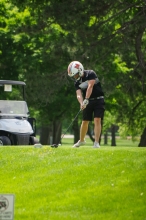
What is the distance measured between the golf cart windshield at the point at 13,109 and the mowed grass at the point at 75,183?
6.20m

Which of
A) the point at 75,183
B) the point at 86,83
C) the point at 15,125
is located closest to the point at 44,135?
the point at 15,125

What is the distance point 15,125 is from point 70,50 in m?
9.47

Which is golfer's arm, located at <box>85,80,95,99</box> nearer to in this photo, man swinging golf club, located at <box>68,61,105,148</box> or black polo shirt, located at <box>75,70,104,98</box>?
man swinging golf club, located at <box>68,61,105,148</box>

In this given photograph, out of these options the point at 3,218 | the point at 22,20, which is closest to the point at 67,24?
the point at 22,20

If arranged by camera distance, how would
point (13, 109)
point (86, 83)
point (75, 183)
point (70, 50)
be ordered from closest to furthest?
point (75, 183) → point (86, 83) → point (13, 109) → point (70, 50)

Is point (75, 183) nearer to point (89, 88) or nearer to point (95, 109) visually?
point (89, 88)

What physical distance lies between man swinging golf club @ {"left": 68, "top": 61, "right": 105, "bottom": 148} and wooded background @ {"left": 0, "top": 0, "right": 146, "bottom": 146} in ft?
31.5

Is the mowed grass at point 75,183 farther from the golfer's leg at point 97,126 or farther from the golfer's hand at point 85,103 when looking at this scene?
the golfer's leg at point 97,126

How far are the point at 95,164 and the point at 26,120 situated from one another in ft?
27.1

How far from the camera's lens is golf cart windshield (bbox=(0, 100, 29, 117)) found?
22062 mm

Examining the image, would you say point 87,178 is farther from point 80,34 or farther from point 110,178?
point 80,34

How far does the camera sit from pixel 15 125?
21312mm

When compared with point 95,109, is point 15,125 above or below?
below

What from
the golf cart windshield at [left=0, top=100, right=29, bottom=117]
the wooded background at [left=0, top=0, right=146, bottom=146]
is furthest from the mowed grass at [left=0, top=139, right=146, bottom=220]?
the wooded background at [left=0, top=0, right=146, bottom=146]
